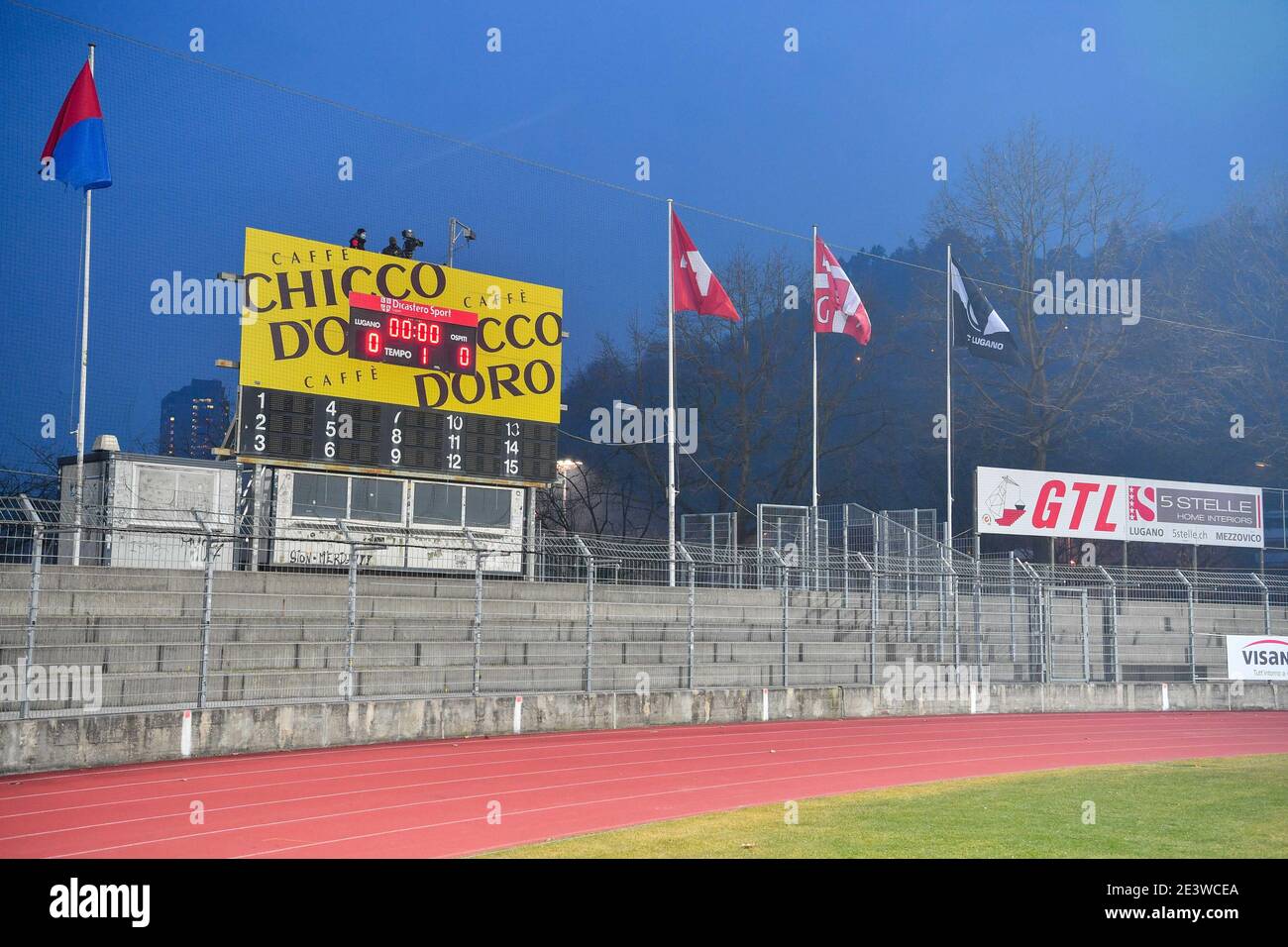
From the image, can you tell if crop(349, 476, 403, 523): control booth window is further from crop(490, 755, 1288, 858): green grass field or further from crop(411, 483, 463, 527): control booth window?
crop(490, 755, 1288, 858): green grass field

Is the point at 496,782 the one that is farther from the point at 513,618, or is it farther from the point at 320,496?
the point at 320,496

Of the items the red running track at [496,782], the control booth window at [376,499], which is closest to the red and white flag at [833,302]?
the control booth window at [376,499]

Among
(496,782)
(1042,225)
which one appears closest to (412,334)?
(496,782)

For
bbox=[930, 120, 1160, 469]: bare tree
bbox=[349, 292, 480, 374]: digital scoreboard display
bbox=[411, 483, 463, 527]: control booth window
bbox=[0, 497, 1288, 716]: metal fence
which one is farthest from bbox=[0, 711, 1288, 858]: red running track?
bbox=[930, 120, 1160, 469]: bare tree

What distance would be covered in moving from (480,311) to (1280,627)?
17.8 m

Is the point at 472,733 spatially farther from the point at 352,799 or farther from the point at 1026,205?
the point at 1026,205

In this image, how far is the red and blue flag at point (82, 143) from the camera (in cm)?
1922

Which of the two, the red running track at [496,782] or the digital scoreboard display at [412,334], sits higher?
the digital scoreboard display at [412,334]

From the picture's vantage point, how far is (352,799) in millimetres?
10953

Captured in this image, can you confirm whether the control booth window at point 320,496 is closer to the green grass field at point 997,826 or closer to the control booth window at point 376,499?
the control booth window at point 376,499

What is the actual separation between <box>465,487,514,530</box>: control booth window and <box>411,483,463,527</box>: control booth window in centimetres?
22

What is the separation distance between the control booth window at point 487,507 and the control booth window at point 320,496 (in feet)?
7.77

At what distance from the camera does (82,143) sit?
19.2 m
